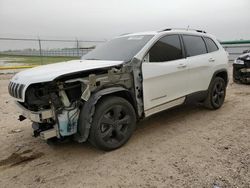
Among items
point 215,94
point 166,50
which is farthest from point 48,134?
point 215,94

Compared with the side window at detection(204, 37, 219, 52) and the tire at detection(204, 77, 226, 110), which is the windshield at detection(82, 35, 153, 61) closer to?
the side window at detection(204, 37, 219, 52)

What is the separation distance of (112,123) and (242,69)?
692 cm

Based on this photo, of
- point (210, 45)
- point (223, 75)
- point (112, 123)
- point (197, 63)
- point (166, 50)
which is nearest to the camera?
point (112, 123)

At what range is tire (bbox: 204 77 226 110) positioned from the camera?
5.56 meters

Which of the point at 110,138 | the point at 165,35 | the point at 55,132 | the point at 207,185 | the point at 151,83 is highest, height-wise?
the point at 165,35

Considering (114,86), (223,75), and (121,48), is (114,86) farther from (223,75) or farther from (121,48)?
(223,75)

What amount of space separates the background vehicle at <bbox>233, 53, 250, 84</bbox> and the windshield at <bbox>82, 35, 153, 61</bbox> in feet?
18.4

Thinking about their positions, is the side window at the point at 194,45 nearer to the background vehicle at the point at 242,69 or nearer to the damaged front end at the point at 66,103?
the damaged front end at the point at 66,103

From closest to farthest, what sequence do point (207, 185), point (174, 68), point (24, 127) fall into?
point (207, 185), point (174, 68), point (24, 127)

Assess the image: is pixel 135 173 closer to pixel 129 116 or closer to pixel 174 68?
pixel 129 116

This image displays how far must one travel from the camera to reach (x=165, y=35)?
4562 mm

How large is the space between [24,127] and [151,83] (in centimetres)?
279

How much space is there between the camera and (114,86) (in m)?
3.74

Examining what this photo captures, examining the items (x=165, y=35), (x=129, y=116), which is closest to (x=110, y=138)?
(x=129, y=116)
